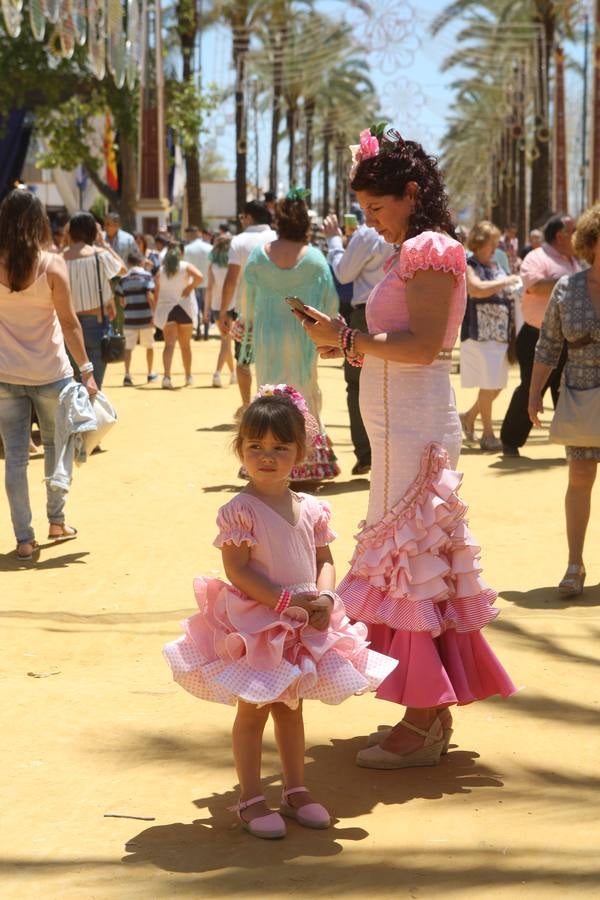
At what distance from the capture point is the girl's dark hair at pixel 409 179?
464 cm

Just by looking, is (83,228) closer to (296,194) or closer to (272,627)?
(296,194)

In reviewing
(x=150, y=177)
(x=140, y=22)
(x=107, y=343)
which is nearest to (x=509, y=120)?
(x=150, y=177)

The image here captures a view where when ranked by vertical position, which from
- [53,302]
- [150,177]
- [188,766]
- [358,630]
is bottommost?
[188,766]

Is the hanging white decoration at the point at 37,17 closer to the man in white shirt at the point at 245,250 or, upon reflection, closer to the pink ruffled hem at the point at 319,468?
the man in white shirt at the point at 245,250

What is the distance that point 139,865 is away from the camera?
390 centimetres

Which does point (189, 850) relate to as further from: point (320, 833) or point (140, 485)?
point (140, 485)

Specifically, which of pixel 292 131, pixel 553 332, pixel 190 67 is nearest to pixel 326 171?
pixel 292 131

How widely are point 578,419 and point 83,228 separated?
19.7ft

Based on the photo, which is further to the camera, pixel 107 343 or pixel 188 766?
pixel 107 343

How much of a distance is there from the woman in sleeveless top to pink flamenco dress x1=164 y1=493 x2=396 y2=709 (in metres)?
7.76

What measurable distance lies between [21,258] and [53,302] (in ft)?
1.08

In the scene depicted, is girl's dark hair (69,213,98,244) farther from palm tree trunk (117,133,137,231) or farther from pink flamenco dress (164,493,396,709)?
palm tree trunk (117,133,137,231)

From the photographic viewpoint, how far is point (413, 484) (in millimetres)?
4641

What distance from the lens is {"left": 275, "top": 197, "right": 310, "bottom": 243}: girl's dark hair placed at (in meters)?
9.60
